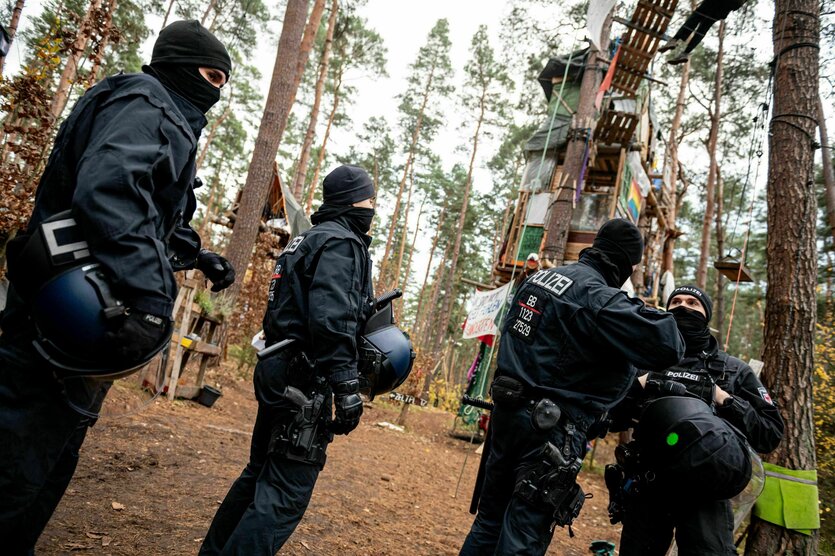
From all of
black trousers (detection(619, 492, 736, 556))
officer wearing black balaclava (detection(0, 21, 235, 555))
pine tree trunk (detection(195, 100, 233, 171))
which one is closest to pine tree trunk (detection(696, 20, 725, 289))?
black trousers (detection(619, 492, 736, 556))

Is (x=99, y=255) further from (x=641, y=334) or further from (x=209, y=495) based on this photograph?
(x=209, y=495)

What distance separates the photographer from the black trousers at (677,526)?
2.85 m

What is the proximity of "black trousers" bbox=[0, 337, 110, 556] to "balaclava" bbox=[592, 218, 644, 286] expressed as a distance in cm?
261

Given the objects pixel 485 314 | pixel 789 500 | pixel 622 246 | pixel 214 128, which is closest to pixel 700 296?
pixel 622 246

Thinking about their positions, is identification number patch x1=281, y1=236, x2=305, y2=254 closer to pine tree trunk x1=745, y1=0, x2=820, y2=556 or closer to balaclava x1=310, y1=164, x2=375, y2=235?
balaclava x1=310, y1=164, x2=375, y2=235

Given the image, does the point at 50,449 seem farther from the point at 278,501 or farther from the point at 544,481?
the point at 544,481

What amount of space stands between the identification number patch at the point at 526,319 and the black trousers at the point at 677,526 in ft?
4.61

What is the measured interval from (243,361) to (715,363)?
10.7m

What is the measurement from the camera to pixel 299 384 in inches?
95.8

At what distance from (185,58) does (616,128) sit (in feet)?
36.9

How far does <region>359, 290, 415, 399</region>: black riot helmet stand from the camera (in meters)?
2.75

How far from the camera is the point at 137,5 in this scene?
1808cm

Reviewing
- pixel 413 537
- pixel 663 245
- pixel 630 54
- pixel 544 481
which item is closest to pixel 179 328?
pixel 413 537

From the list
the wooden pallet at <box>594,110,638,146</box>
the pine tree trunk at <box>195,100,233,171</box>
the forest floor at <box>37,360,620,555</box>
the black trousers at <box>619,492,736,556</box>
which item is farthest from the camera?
the pine tree trunk at <box>195,100,233,171</box>
